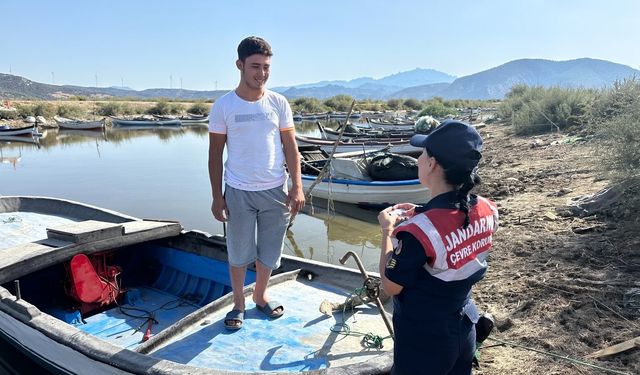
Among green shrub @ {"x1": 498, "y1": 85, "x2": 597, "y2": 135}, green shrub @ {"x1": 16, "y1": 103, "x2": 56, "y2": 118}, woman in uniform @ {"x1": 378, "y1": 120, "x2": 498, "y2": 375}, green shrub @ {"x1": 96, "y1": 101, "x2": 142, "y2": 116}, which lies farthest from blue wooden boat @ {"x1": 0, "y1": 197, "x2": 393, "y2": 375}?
green shrub @ {"x1": 96, "y1": 101, "x2": 142, "y2": 116}

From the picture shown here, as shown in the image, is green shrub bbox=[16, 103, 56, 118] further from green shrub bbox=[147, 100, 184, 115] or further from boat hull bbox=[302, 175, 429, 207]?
boat hull bbox=[302, 175, 429, 207]

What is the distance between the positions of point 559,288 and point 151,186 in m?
13.0

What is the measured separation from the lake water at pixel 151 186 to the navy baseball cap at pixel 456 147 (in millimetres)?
6139

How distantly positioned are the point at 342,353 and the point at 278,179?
4.01ft

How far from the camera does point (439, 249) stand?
1.71m

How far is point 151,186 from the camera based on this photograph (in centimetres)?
1515

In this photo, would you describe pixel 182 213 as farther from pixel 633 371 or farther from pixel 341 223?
pixel 633 371

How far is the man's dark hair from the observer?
298cm

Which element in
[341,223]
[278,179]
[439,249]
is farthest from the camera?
[341,223]

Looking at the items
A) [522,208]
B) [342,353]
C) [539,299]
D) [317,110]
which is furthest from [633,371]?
[317,110]

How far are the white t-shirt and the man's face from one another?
12cm

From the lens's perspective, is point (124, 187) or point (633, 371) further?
point (124, 187)

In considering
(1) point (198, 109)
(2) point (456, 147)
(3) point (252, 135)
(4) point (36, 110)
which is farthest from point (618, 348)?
(1) point (198, 109)

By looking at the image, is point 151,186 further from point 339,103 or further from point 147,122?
point 339,103
